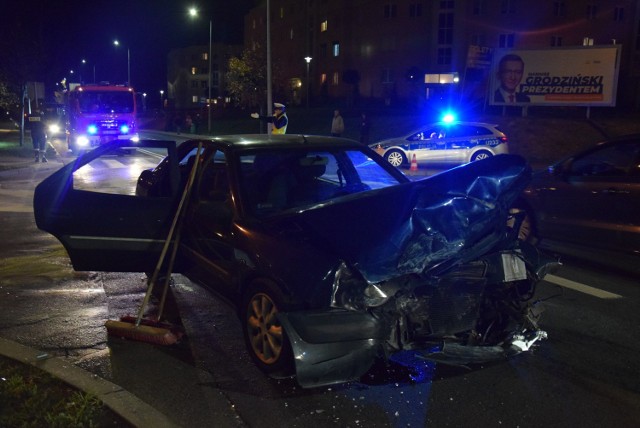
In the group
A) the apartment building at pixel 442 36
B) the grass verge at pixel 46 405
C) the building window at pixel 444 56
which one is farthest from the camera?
the building window at pixel 444 56

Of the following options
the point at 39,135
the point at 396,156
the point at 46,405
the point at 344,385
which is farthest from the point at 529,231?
the point at 39,135

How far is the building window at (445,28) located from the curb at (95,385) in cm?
4838

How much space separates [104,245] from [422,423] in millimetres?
3257

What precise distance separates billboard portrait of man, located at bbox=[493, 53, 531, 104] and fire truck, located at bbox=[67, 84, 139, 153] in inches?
694

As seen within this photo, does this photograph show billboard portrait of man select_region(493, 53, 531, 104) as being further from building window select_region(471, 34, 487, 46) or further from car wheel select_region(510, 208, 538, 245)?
car wheel select_region(510, 208, 538, 245)

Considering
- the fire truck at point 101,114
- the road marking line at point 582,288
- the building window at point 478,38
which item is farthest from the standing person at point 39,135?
the building window at point 478,38

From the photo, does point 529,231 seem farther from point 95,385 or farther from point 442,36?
point 442,36

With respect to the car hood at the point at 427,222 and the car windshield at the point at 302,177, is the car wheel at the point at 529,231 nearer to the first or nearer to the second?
the car windshield at the point at 302,177

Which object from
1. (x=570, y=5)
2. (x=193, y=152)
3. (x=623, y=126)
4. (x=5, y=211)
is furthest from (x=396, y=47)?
(x=193, y=152)

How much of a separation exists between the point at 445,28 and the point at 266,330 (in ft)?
159

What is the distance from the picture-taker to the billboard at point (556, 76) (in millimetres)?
29094

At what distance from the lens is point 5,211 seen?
11.1 m

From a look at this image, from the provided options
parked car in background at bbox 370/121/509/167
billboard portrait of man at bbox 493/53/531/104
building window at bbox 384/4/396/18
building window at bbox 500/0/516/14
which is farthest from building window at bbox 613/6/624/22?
parked car in background at bbox 370/121/509/167

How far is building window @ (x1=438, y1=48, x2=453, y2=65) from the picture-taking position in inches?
1932
